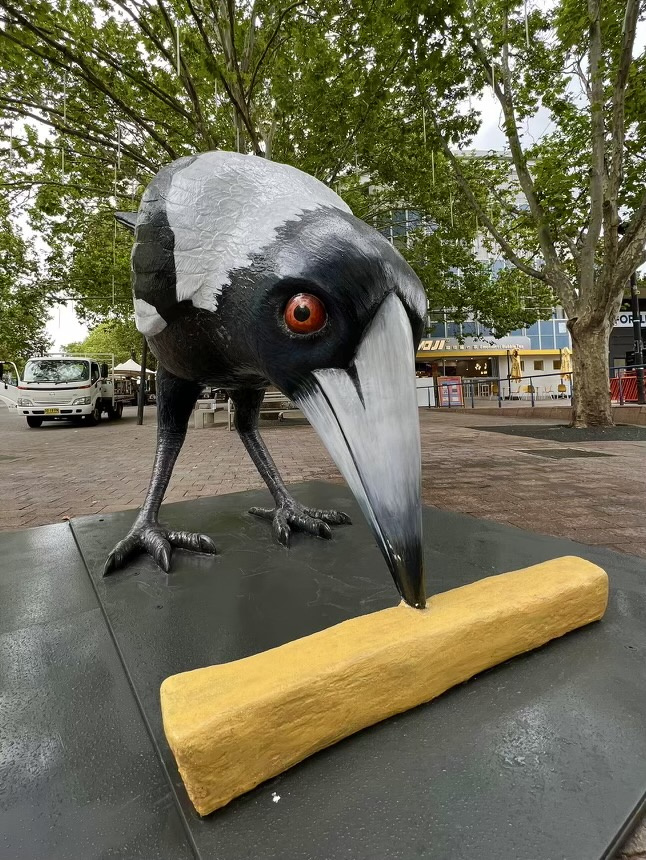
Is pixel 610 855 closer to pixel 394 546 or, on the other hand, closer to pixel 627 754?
pixel 627 754

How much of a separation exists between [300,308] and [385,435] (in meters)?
0.36

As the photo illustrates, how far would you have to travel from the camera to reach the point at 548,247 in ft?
27.7

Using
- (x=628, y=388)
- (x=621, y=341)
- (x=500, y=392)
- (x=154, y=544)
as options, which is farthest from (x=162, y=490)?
(x=621, y=341)

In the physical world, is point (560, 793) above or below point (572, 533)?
above

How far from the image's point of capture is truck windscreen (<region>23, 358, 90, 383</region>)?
12.7 metres

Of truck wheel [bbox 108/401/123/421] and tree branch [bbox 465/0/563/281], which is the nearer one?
tree branch [bbox 465/0/563/281]

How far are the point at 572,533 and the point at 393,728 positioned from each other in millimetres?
2170

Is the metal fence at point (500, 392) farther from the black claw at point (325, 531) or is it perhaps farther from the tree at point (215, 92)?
the black claw at point (325, 531)

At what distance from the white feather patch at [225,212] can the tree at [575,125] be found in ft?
17.4

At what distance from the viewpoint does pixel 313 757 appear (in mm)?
910

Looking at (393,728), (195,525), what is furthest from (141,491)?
(393,728)

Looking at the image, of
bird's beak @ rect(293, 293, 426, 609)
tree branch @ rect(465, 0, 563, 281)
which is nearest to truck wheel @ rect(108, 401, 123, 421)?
tree branch @ rect(465, 0, 563, 281)

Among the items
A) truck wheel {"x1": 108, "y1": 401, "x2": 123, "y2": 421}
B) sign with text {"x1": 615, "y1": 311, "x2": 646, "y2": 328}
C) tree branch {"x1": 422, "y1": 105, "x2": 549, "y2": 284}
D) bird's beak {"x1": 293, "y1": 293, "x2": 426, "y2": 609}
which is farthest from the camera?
sign with text {"x1": 615, "y1": 311, "x2": 646, "y2": 328}

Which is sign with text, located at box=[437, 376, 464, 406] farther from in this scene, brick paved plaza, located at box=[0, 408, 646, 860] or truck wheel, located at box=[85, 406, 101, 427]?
truck wheel, located at box=[85, 406, 101, 427]
